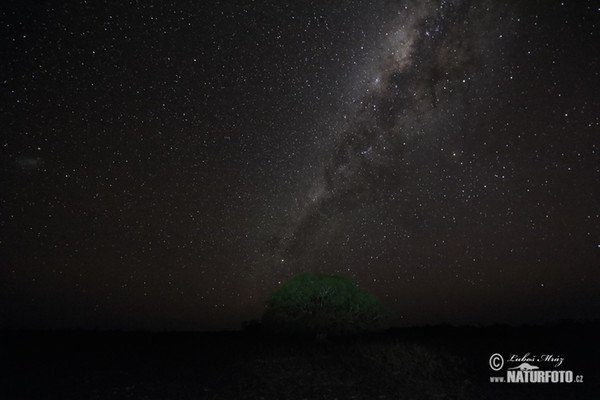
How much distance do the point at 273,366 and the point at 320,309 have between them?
3.47 metres

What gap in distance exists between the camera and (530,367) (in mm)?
10820

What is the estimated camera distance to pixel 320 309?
13469 mm

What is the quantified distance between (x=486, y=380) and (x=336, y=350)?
3391 millimetres

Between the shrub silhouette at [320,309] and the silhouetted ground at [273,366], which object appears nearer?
the silhouetted ground at [273,366]

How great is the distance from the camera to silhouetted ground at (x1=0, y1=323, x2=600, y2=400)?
28.9ft

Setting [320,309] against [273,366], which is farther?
[320,309]

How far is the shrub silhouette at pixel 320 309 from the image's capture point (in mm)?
13414

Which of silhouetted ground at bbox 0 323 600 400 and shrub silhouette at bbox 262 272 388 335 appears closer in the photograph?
silhouetted ground at bbox 0 323 600 400

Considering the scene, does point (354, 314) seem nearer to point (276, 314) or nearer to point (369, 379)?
point (276, 314)

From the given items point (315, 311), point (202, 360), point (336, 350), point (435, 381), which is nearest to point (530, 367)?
point (435, 381)

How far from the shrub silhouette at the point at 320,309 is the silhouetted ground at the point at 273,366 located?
1.75ft

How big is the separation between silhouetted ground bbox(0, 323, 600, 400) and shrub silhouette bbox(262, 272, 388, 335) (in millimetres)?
533

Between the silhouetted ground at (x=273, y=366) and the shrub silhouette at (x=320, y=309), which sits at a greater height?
the shrub silhouette at (x=320, y=309)

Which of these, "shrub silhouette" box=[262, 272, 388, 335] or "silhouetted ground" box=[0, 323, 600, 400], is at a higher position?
"shrub silhouette" box=[262, 272, 388, 335]
